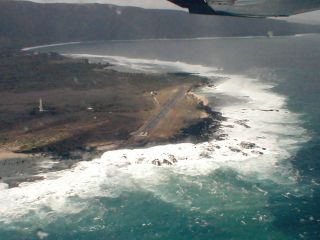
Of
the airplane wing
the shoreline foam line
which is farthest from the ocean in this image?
the airplane wing

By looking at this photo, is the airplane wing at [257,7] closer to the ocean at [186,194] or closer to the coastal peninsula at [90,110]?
the ocean at [186,194]

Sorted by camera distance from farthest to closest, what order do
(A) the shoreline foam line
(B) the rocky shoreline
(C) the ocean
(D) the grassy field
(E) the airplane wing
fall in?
(D) the grassy field, (B) the rocky shoreline, (A) the shoreline foam line, (C) the ocean, (E) the airplane wing

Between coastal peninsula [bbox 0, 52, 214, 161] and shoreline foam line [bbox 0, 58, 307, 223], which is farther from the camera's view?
coastal peninsula [bbox 0, 52, 214, 161]

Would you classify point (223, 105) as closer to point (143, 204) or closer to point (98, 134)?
point (98, 134)

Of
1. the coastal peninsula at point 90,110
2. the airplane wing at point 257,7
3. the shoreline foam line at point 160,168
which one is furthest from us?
the coastal peninsula at point 90,110

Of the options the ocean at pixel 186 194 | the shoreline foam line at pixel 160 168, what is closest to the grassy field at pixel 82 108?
the shoreline foam line at pixel 160 168

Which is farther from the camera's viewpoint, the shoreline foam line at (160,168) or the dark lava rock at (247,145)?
the dark lava rock at (247,145)

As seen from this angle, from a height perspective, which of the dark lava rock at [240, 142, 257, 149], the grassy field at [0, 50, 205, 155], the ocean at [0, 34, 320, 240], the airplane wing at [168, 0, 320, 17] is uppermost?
the airplane wing at [168, 0, 320, 17]

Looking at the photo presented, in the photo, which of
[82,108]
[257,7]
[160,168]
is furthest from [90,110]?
[257,7]

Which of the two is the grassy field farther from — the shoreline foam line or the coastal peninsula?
the shoreline foam line
